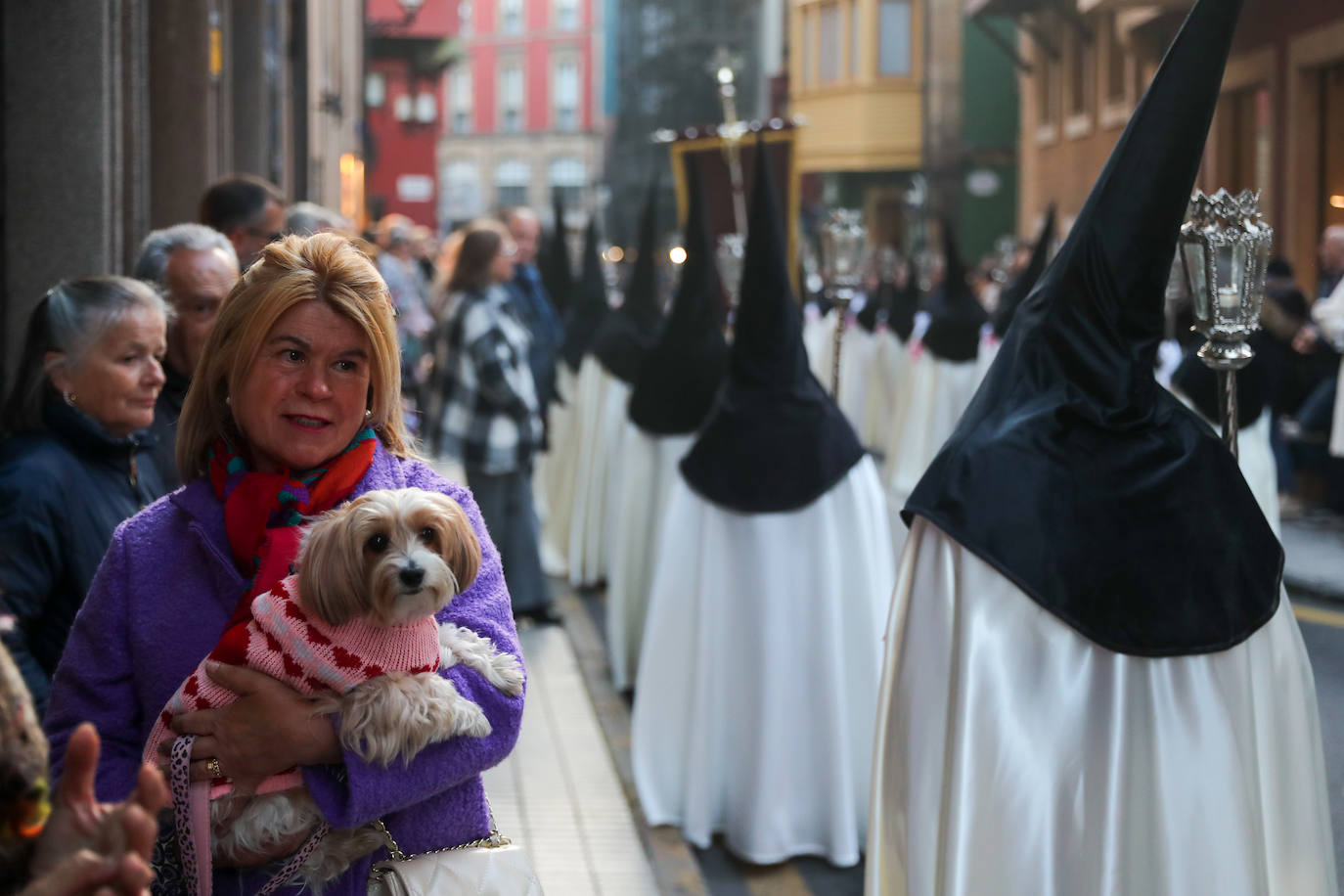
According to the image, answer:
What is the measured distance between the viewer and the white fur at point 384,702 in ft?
7.29

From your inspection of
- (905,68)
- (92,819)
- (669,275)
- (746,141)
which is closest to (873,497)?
(92,819)

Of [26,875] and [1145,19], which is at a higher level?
[1145,19]

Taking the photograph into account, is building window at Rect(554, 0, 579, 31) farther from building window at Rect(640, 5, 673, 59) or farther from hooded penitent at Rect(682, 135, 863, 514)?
hooded penitent at Rect(682, 135, 863, 514)

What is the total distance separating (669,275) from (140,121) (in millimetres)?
8631

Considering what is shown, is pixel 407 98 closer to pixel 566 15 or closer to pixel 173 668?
pixel 566 15

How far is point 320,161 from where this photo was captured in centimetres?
1884

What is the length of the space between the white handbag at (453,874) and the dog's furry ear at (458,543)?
421 mm

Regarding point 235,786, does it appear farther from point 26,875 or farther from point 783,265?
point 783,265

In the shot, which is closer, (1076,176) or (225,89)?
(225,89)

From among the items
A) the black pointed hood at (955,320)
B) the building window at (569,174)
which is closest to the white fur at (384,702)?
the black pointed hood at (955,320)

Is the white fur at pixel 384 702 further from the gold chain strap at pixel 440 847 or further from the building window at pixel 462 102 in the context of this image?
the building window at pixel 462 102

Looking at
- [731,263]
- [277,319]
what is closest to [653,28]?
[731,263]

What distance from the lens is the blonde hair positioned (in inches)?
99.0

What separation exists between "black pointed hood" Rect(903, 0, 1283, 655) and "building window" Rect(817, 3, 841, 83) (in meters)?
34.4
